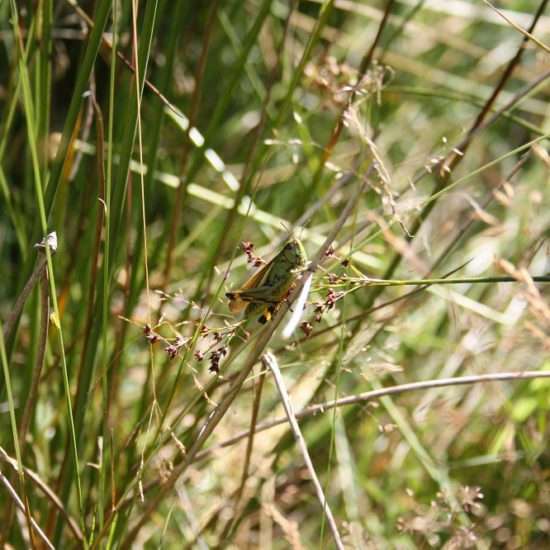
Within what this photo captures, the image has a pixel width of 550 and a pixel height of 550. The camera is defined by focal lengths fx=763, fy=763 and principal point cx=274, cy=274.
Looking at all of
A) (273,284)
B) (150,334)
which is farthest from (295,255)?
(150,334)

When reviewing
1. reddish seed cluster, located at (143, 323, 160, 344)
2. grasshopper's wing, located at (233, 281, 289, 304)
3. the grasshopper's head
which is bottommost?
reddish seed cluster, located at (143, 323, 160, 344)

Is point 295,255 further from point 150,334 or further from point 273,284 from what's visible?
point 150,334

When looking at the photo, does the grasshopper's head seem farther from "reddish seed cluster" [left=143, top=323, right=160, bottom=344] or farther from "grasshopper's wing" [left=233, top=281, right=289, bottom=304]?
"reddish seed cluster" [left=143, top=323, right=160, bottom=344]

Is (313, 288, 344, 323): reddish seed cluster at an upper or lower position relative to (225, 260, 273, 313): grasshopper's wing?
upper

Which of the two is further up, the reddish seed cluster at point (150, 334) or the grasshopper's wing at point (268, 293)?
the grasshopper's wing at point (268, 293)

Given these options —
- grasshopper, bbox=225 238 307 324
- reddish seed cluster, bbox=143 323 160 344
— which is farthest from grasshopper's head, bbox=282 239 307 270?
reddish seed cluster, bbox=143 323 160 344

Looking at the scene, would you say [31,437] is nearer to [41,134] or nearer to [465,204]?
[41,134]

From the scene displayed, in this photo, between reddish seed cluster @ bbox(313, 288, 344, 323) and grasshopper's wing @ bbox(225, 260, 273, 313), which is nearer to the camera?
reddish seed cluster @ bbox(313, 288, 344, 323)

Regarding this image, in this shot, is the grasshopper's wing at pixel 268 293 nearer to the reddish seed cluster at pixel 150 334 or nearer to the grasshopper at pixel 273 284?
the grasshopper at pixel 273 284

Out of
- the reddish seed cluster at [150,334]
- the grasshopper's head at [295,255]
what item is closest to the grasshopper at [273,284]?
the grasshopper's head at [295,255]

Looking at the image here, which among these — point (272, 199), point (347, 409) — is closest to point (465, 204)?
point (272, 199)
